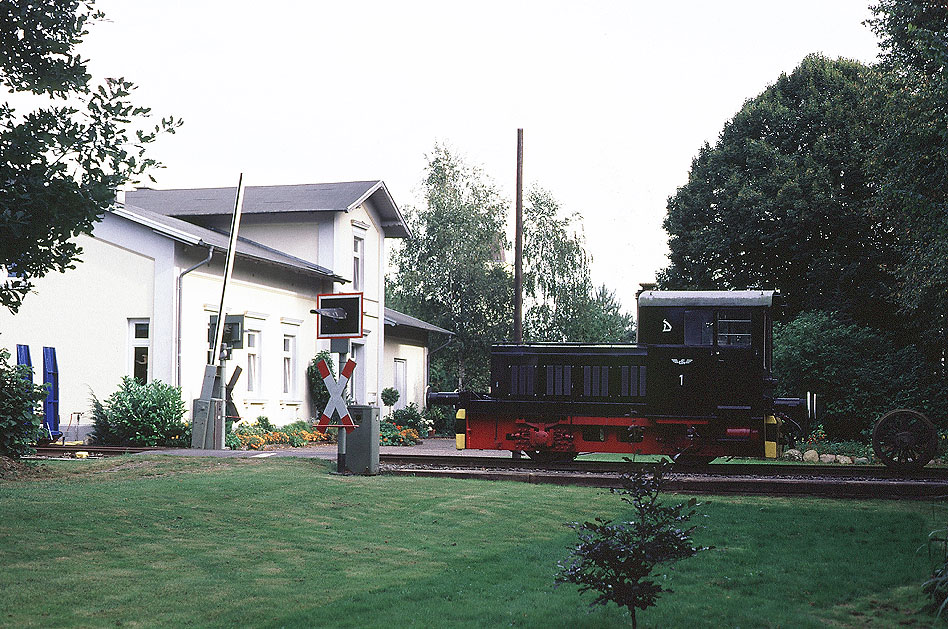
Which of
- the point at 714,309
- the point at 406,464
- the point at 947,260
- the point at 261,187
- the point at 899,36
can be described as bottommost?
the point at 406,464

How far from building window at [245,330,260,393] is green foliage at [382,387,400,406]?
792 cm

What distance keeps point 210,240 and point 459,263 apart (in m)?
18.8

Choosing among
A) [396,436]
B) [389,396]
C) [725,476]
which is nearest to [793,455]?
[725,476]

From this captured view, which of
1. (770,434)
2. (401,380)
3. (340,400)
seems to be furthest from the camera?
(401,380)

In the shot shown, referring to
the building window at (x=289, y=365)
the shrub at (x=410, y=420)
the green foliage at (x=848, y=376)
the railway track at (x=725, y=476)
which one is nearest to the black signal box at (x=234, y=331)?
the railway track at (x=725, y=476)

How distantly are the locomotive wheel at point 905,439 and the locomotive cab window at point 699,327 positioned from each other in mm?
3130

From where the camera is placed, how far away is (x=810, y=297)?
1308 inches

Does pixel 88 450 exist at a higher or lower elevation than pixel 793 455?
higher

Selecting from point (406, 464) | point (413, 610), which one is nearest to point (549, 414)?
point (406, 464)

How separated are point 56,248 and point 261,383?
17.3m

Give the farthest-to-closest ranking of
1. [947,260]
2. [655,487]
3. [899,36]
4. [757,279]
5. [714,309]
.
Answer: [757,279], [899,36], [947,260], [714,309], [655,487]

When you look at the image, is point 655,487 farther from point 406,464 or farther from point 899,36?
point 899,36

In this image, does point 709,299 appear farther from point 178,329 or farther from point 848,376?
point 178,329

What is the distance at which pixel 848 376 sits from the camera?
2706cm
